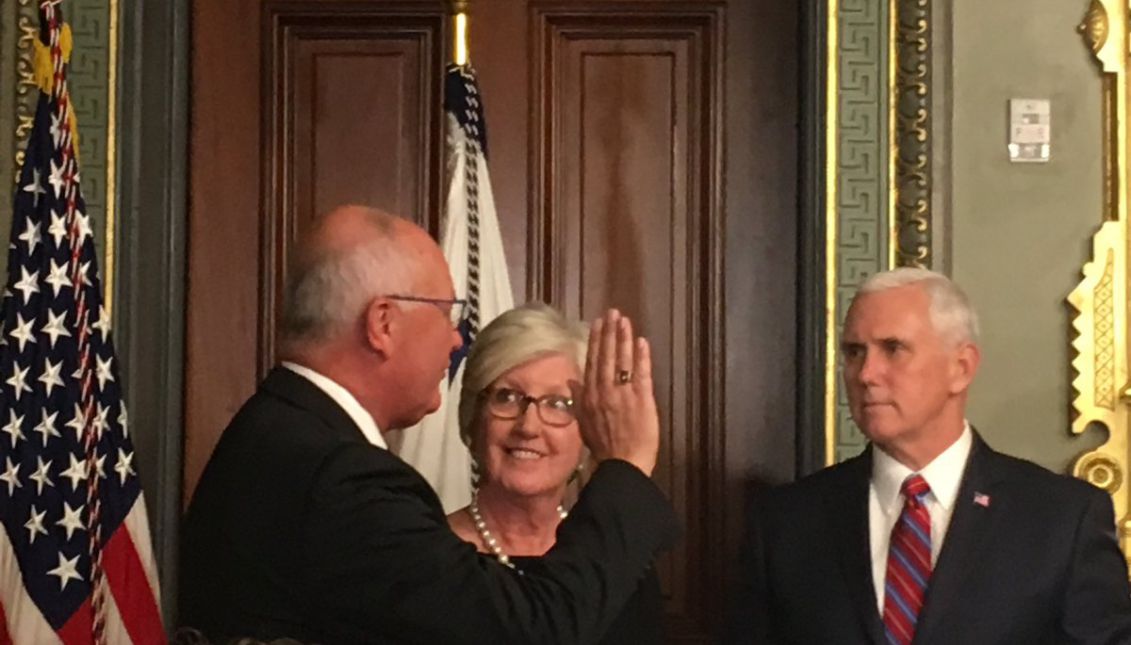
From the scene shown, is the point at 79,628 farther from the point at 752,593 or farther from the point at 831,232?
the point at 831,232

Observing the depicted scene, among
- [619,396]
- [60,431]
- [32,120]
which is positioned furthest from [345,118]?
[619,396]

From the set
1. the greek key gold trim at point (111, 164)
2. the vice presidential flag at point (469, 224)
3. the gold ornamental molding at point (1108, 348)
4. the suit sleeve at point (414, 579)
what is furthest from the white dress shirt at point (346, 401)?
the gold ornamental molding at point (1108, 348)

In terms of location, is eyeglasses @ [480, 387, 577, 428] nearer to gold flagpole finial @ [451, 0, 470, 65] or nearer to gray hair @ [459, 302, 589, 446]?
gray hair @ [459, 302, 589, 446]

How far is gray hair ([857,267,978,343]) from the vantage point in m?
3.33

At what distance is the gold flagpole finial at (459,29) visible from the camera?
3947 mm

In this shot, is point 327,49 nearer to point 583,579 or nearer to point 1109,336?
point 1109,336

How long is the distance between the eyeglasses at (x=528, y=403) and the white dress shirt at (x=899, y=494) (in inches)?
23.9

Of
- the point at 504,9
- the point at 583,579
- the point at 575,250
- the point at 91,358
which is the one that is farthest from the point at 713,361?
the point at 583,579

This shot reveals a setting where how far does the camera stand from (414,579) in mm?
1999

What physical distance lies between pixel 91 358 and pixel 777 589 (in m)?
1.44

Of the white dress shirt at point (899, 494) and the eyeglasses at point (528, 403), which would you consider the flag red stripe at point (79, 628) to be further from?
the white dress shirt at point (899, 494)

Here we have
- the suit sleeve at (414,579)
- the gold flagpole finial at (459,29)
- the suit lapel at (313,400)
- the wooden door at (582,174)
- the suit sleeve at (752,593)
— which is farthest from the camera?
the wooden door at (582,174)

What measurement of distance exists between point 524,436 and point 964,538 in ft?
2.68

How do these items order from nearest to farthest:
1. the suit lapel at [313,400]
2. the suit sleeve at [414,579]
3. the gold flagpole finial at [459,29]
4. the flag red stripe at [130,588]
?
the suit sleeve at [414,579], the suit lapel at [313,400], the flag red stripe at [130,588], the gold flagpole finial at [459,29]
